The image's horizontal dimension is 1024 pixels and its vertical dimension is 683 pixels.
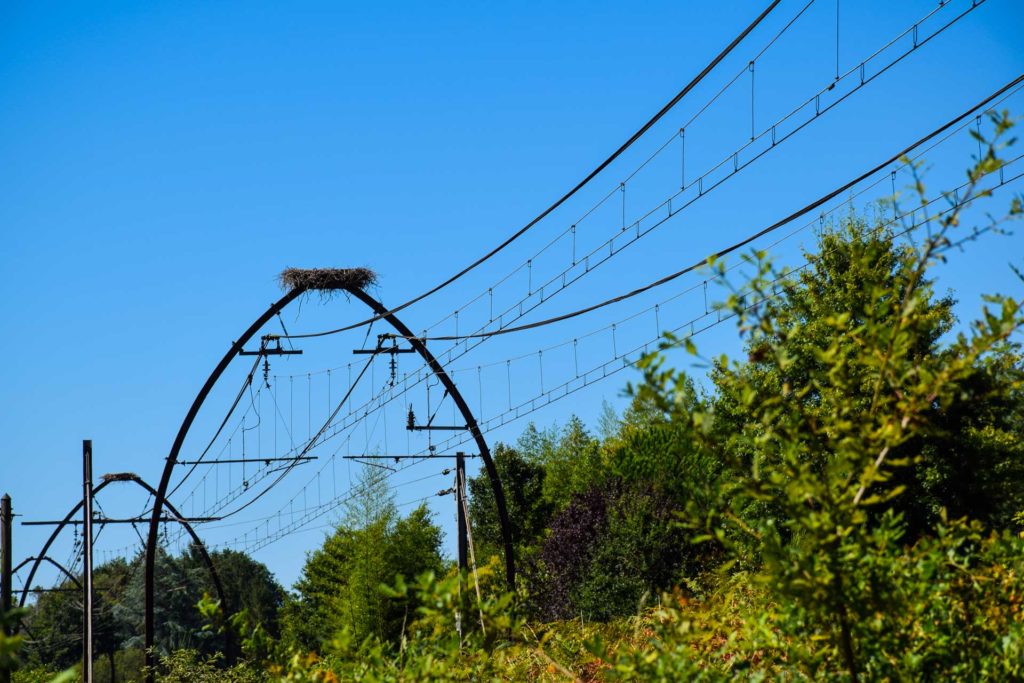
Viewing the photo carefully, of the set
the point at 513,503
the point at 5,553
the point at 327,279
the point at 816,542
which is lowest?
the point at 816,542

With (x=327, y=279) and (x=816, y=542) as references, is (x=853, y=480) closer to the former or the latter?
(x=816, y=542)

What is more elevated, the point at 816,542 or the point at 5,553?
the point at 5,553

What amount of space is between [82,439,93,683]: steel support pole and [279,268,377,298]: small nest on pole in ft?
26.1

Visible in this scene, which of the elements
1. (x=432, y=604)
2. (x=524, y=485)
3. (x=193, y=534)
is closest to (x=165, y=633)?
(x=524, y=485)

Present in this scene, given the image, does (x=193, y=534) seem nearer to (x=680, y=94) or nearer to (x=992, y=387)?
(x=680, y=94)

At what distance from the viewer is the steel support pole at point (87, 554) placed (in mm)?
24594

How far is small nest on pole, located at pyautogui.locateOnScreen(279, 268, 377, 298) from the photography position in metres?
22.4

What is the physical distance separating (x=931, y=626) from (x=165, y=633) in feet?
272

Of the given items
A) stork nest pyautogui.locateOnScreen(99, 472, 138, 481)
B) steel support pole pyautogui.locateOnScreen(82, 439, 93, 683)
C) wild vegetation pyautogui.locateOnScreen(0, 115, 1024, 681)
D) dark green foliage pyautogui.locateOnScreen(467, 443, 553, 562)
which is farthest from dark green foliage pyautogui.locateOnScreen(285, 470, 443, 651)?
wild vegetation pyautogui.locateOnScreen(0, 115, 1024, 681)

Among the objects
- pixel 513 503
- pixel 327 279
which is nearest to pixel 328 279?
pixel 327 279

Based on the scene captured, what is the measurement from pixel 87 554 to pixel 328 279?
29.1 feet

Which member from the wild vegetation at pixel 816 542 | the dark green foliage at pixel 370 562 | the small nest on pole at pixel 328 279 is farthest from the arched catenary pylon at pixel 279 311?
the dark green foliage at pixel 370 562

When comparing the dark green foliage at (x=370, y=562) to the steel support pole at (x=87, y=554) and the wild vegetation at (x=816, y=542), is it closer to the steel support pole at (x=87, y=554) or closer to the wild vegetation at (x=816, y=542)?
the steel support pole at (x=87, y=554)

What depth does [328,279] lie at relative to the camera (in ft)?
73.7
